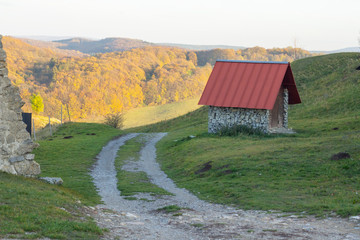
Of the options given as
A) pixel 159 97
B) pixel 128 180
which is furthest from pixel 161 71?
pixel 128 180

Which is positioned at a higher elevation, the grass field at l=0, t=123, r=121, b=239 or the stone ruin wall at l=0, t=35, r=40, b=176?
the stone ruin wall at l=0, t=35, r=40, b=176

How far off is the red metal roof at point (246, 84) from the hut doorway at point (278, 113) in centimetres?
151

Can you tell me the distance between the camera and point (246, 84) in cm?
3969

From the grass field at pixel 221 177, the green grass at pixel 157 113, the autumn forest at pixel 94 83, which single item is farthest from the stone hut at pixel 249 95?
the autumn forest at pixel 94 83

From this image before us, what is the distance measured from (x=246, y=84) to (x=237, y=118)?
131 inches

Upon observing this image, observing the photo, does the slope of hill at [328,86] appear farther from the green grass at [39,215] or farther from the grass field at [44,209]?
the green grass at [39,215]

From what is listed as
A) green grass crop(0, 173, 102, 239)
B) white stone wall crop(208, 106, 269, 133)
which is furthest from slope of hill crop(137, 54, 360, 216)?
green grass crop(0, 173, 102, 239)

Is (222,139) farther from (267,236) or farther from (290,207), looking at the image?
(267,236)

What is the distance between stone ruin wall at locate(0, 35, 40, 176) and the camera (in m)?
17.4

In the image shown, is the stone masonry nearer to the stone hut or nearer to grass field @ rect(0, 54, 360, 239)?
the stone hut

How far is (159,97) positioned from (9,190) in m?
171

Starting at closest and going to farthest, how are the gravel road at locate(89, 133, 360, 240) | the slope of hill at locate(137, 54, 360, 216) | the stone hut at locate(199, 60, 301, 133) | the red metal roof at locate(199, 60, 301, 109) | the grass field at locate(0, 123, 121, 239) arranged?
1. the grass field at locate(0, 123, 121, 239)
2. the gravel road at locate(89, 133, 360, 240)
3. the slope of hill at locate(137, 54, 360, 216)
4. the stone hut at locate(199, 60, 301, 133)
5. the red metal roof at locate(199, 60, 301, 109)

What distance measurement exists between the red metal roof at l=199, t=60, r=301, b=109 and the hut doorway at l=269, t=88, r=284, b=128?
4.97ft

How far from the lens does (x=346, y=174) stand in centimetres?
2052
